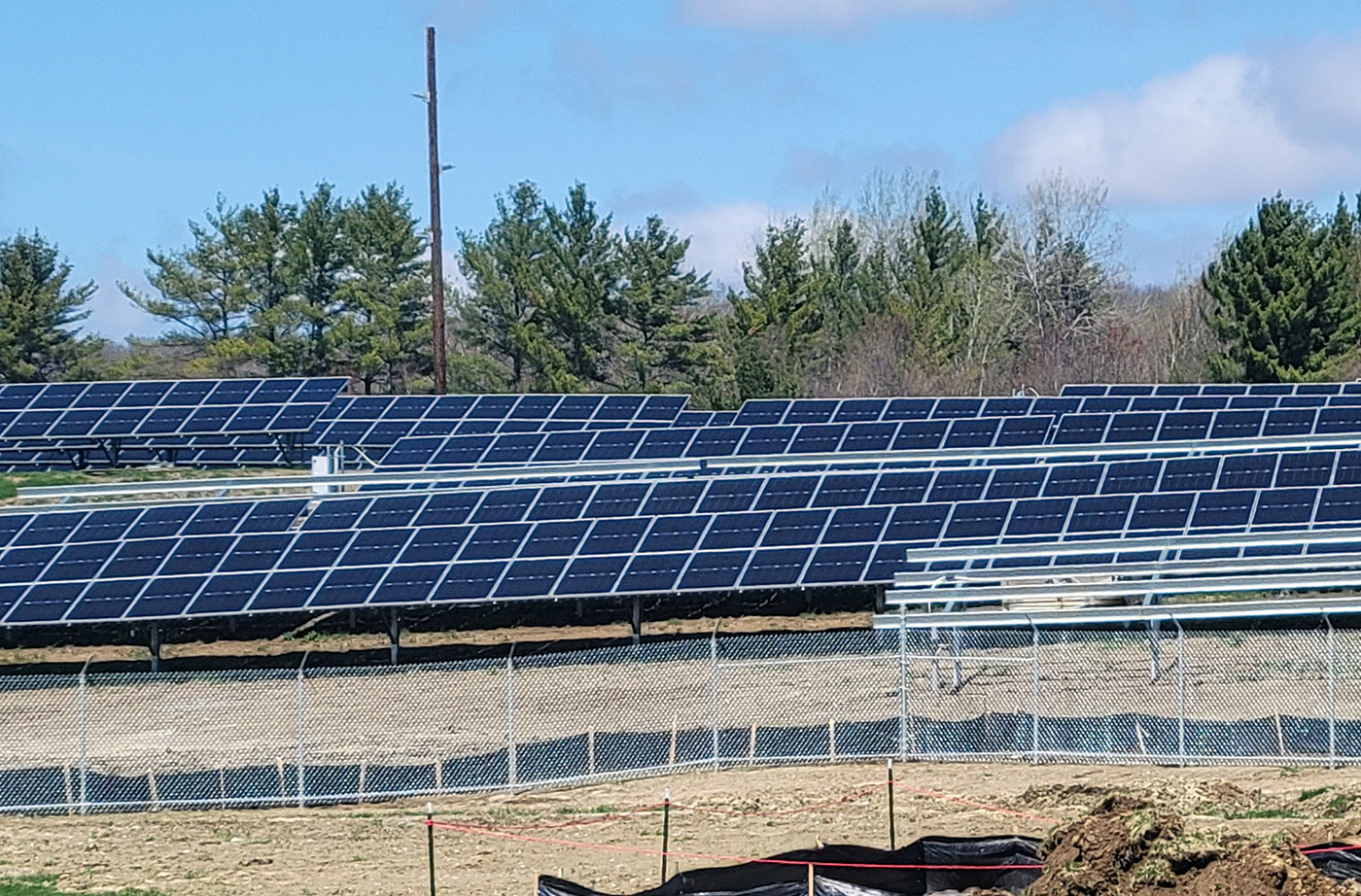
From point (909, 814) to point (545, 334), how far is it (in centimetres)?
5315

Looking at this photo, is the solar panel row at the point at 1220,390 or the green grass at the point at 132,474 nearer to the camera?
the green grass at the point at 132,474

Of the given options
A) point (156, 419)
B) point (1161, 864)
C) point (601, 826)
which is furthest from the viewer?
point (156, 419)

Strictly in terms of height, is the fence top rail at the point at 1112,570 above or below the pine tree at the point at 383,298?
below

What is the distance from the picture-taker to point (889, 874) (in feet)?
45.5

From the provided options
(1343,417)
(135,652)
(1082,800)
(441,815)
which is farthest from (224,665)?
(1343,417)

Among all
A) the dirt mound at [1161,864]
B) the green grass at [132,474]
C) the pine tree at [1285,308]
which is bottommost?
the dirt mound at [1161,864]

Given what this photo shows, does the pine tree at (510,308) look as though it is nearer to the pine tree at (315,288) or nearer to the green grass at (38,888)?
the pine tree at (315,288)

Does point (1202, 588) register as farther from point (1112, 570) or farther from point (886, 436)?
point (886, 436)

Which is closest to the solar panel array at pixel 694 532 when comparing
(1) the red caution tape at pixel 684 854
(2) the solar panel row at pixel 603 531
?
(2) the solar panel row at pixel 603 531

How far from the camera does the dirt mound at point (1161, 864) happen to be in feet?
41.4

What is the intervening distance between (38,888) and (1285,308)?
51152mm

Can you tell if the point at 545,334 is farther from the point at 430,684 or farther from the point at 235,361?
the point at 430,684

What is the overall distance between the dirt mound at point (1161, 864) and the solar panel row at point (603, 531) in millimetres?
14620

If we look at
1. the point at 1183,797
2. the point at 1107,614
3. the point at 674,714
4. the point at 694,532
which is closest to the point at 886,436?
the point at 694,532
